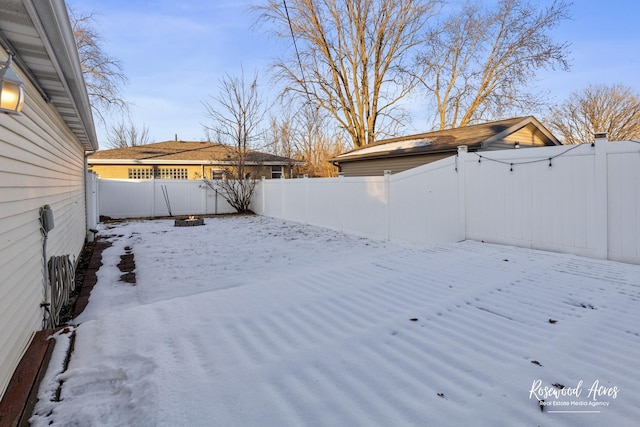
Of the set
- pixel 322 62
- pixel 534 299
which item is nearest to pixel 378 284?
pixel 534 299

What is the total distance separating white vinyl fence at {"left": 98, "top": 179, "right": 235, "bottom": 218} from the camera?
14.3 meters

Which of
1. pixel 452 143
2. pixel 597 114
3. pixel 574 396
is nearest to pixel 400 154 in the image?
pixel 452 143

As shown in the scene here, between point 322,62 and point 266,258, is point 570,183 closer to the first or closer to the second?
point 266,258

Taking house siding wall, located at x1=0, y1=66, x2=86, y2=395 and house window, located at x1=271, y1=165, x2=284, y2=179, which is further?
house window, located at x1=271, y1=165, x2=284, y2=179

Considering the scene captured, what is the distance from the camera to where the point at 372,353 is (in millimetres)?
2205

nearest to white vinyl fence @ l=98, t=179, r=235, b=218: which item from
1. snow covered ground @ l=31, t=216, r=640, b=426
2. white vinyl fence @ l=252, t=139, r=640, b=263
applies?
white vinyl fence @ l=252, t=139, r=640, b=263

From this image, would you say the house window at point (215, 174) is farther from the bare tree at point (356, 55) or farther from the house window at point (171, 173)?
the bare tree at point (356, 55)

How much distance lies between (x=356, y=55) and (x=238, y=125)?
763 cm

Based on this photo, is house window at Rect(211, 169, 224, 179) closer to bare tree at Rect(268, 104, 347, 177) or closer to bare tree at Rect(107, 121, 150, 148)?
bare tree at Rect(268, 104, 347, 177)

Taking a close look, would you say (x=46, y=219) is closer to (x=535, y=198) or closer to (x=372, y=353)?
(x=372, y=353)

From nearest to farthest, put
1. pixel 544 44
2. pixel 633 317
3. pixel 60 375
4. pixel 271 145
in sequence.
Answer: pixel 60 375
pixel 633 317
pixel 544 44
pixel 271 145

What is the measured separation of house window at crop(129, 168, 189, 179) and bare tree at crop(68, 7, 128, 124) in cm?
305

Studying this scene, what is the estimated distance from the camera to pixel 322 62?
63.0ft

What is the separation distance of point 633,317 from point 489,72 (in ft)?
63.2
